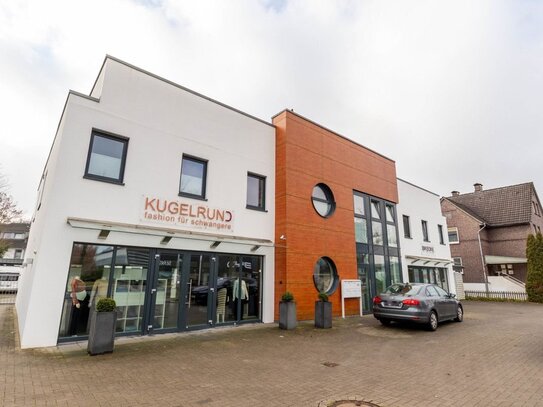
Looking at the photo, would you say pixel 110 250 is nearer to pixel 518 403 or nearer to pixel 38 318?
pixel 38 318

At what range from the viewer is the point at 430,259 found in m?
18.9

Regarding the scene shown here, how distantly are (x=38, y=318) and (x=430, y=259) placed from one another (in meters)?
19.3

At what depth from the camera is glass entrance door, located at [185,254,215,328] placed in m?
9.01


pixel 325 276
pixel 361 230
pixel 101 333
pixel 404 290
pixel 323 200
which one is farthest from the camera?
pixel 361 230

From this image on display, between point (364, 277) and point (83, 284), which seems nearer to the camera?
point (83, 284)

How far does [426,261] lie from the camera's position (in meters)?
18.9

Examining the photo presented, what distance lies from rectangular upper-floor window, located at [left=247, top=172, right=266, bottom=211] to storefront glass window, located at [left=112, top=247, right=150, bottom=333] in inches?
172

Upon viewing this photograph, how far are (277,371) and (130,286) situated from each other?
4.69 m

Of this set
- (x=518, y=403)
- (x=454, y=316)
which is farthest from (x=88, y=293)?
(x=454, y=316)

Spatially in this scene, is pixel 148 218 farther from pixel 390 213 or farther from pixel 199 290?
pixel 390 213

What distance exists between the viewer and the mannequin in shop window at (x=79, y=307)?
7.21 metres

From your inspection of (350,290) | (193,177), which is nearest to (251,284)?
(193,177)

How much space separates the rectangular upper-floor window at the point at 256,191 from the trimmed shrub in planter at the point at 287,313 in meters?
3.39

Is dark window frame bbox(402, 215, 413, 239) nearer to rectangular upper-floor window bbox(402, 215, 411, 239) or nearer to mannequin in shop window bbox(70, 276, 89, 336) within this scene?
rectangular upper-floor window bbox(402, 215, 411, 239)
